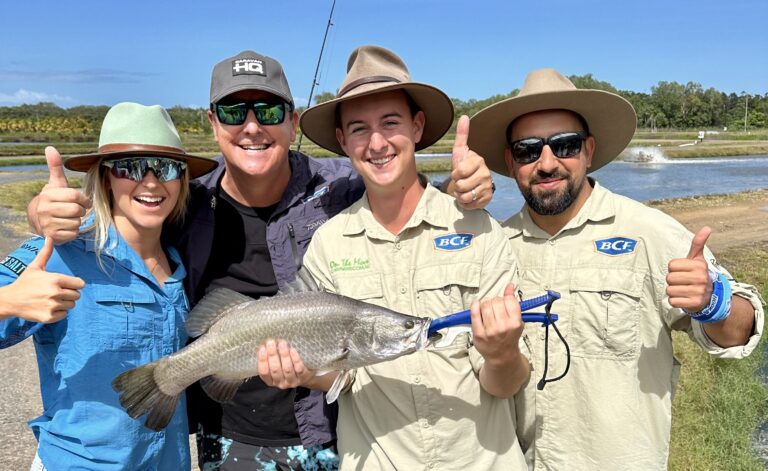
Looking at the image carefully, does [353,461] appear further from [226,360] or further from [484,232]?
[484,232]

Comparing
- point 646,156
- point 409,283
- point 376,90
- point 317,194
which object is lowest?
point 409,283

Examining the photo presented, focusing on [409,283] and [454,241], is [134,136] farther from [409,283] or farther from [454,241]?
[454,241]

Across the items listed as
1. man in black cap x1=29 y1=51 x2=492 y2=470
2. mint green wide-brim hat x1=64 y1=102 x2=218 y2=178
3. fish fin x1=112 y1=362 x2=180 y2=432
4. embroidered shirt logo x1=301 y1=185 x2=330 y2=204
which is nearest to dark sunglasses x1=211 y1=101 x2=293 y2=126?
man in black cap x1=29 y1=51 x2=492 y2=470

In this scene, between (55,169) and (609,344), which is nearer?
(55,169)


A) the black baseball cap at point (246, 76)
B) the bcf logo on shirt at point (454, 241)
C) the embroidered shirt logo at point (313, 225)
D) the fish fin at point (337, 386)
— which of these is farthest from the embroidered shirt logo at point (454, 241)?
the black baseball cap at point (246, 76)

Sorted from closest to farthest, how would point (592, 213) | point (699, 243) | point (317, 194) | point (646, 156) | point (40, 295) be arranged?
1. point (40, 295)
2. point (699, 243)
3. point (592, 213)
4. point (317, 194)
5. point (646, 156)

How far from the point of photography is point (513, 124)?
181 inches

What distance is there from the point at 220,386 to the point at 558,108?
318 cm

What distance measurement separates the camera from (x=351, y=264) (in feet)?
12.6

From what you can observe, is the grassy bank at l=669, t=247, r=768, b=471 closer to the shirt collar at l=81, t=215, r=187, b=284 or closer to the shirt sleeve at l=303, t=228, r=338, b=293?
the shirt sleeve at l=303, t=228, r=338, b=293

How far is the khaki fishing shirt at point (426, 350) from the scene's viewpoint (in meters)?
3.48

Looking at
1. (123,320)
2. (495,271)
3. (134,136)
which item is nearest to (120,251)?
(123,320)

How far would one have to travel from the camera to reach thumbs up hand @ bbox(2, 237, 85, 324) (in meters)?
3.21

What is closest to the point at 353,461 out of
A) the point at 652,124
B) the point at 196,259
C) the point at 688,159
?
the point at 196,259
